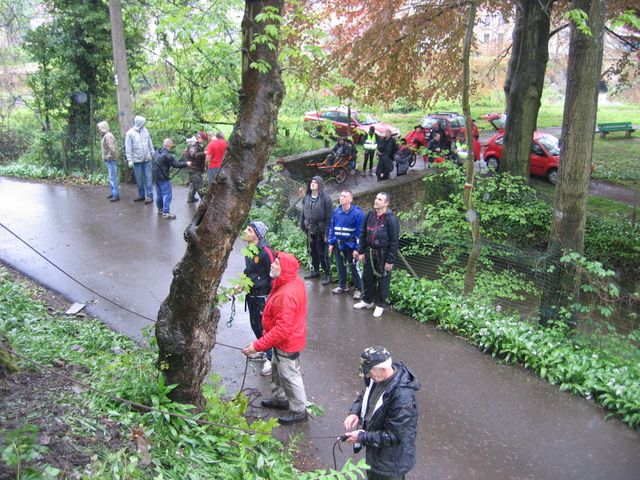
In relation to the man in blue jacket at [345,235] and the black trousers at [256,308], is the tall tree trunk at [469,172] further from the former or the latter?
the black trousers at [256,308]

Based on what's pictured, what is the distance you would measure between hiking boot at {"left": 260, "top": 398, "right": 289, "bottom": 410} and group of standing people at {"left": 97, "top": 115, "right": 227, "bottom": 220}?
602 centimetres

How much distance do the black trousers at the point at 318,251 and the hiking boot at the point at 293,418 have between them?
3700mm

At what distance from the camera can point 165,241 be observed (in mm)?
10516

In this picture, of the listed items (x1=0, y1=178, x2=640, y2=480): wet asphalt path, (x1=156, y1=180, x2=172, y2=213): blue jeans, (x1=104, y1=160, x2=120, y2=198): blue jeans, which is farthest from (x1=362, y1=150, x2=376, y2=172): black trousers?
(x1=0, y1=178, x2=640, y2=480): wet asphalt path

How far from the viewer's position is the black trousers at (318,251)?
29.6 feet

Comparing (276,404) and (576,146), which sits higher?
(576,146)

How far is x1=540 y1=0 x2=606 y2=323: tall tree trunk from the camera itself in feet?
26.3

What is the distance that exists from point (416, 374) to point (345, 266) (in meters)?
2.48

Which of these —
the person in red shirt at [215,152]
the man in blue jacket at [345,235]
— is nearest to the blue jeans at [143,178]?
the person in red shirt at [215,152]

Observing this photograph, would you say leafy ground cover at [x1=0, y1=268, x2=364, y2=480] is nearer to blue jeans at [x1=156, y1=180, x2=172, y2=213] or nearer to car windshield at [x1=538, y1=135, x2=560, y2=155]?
blue jeans at [x1=156, y1=180, x2=172, y2=213]

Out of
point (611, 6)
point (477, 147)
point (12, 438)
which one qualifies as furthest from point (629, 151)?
point (12, 438)

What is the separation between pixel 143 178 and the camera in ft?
41.1

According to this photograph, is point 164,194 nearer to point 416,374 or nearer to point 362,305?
point 362,305

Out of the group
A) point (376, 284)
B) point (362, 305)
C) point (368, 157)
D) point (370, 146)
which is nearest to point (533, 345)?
point (376, 284)
